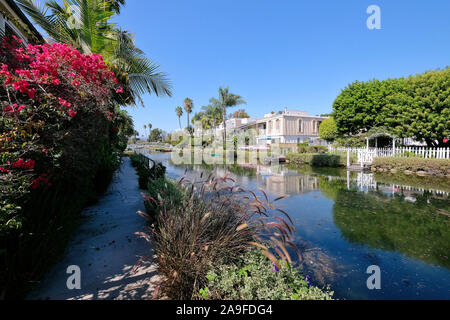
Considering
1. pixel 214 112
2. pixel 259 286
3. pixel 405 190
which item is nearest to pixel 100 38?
pixel 259 286

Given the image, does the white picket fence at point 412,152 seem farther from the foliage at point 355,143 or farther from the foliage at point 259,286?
the foliage at point 259,286

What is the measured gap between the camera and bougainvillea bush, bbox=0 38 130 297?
2.11 m

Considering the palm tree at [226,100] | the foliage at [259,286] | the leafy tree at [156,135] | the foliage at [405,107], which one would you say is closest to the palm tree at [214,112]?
the palm tree at [226,100]

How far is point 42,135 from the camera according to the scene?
8.60 feet

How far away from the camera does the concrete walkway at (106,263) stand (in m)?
2.38

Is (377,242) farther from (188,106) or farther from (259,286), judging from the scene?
(188,106)

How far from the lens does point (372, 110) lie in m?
22.1

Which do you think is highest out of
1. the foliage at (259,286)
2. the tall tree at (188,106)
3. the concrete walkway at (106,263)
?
the tall tree at (188,106)

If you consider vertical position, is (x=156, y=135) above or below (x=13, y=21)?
above

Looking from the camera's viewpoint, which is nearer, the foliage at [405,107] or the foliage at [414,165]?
the foliage at [414,165]

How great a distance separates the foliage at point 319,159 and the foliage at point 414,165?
2.85 meters

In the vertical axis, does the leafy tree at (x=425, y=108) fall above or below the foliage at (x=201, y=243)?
above

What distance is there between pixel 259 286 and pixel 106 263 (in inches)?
95.1

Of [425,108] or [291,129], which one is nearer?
[425,108]
